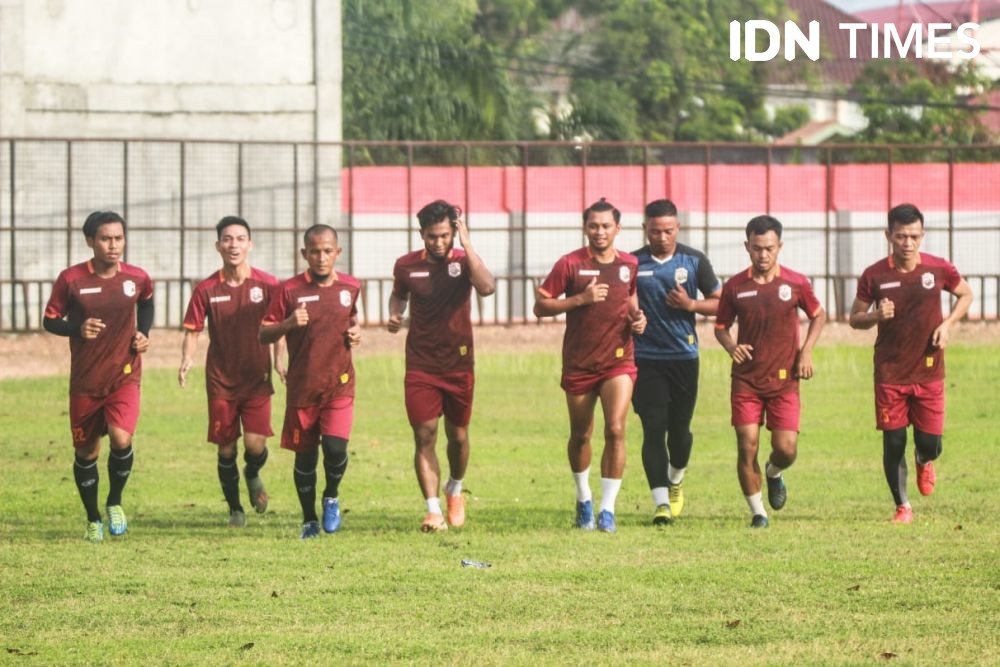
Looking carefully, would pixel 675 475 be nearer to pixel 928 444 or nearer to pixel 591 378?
pixel 591 378

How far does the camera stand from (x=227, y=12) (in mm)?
33781

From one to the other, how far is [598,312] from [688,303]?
701 millimetres

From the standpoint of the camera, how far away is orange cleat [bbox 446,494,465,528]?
12.7 meters

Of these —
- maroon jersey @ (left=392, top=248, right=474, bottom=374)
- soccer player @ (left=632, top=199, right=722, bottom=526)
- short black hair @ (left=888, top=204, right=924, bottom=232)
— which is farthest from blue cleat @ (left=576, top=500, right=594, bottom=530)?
short black hair @ (left=888, top=204, right=924, bottom=232)

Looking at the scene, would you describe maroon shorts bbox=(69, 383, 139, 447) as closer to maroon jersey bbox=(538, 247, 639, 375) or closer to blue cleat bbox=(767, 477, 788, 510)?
maroon jersey bbox=(538, 247, 639, 375)

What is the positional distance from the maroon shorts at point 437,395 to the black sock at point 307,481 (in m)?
0.75

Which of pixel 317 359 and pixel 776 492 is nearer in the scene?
pixel 317 359

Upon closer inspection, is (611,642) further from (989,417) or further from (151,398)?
(151,398)

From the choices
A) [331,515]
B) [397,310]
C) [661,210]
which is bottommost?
[331,515]

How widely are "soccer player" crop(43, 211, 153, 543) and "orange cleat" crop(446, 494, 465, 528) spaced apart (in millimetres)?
2176

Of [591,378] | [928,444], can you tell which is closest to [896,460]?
[928,444]

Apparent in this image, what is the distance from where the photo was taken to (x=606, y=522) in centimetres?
1224

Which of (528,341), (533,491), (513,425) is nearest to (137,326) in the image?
(533,491)

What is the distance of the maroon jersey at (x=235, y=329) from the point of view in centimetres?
1252
